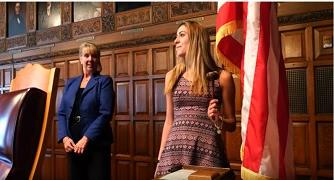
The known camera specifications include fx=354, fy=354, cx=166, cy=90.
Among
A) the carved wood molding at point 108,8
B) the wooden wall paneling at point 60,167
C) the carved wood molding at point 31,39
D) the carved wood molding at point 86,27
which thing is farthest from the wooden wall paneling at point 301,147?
the carved wood molding at point 31,39

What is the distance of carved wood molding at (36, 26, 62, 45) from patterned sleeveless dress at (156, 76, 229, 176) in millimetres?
3194

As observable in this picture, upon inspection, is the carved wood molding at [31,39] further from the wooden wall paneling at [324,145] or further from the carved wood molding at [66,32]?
the wooden wall paneling at [324,145]

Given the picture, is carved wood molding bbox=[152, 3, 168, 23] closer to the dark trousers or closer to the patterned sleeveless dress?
the dark trousers

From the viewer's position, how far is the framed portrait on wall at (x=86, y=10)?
4.12m

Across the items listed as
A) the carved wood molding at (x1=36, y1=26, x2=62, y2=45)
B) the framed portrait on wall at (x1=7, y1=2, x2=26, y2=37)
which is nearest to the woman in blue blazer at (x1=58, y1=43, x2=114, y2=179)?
the carved wood molding at (x1=36, y1=26, x2=62, y2=45)

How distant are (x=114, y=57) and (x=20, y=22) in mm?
1920

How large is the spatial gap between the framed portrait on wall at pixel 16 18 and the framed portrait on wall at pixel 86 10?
1.04 meters

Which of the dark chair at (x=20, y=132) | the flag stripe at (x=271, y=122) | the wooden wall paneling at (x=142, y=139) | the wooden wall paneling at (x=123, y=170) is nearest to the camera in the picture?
the dark chair at (x=20, y=132)

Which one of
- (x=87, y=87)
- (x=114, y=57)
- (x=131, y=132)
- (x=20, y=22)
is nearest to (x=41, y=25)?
(x=20, y=22)

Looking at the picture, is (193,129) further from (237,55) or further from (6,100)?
(6,100)

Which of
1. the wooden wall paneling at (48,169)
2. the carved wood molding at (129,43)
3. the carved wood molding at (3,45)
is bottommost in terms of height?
the wooden wall paneling at (48,169)

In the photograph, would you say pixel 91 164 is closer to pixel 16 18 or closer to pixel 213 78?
pixel 213 78

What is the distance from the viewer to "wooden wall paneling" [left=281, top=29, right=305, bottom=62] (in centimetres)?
275

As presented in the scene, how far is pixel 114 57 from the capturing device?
3.93 meters
